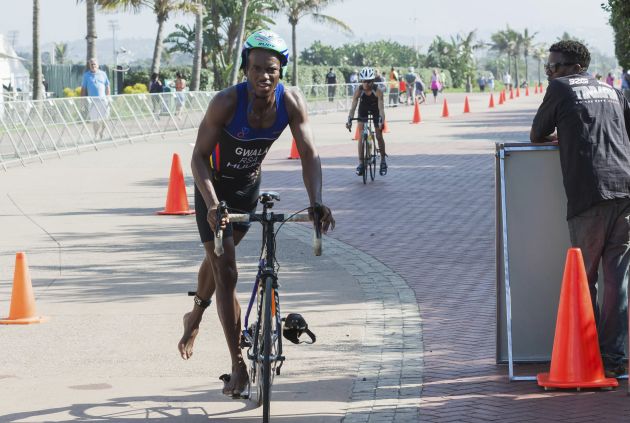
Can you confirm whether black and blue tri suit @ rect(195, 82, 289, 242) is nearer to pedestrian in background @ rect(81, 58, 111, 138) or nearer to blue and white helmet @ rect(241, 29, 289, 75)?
blue and white helmet @ rect(241, 29, 289, 75)

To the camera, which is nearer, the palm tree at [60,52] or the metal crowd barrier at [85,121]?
the metal crowd barrier at [85,121]

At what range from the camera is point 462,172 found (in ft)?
68.0

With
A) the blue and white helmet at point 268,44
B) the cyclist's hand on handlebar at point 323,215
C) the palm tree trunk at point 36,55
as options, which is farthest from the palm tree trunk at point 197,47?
the cyclist's hand on handlebar at point 323,215

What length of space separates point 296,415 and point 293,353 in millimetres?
1573

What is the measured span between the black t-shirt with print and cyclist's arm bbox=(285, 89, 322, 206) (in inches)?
54.3

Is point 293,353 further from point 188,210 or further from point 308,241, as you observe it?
point 188,210

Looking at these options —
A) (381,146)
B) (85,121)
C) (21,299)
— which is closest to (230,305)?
(21,299)

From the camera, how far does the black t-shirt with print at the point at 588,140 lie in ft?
22.2

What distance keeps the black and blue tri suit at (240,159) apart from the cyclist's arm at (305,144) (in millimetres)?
41

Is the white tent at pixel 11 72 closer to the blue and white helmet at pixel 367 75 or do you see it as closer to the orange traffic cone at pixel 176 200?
the blue and white helmet at pixel 367 75

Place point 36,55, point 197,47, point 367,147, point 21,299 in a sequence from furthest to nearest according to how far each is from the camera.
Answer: point 197,47 < point 36,55 < point 367,147 < point 21,299

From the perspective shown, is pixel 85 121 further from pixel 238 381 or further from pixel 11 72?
pixel 11 72

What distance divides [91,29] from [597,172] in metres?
34.0

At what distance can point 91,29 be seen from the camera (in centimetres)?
3928
